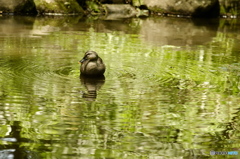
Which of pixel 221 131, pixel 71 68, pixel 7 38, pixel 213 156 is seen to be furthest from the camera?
pixel 7 38

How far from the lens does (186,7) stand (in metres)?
20.8

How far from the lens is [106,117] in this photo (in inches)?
225

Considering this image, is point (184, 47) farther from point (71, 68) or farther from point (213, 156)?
point (213, 156)

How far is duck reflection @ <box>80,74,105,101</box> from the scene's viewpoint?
6645 mm

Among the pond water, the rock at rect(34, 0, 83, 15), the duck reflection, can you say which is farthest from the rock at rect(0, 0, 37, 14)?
the duck reflection

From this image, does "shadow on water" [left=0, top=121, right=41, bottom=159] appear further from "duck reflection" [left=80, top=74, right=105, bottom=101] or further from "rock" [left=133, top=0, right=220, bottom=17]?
"rock" [left=133, top=0, right=220, bottom=17]

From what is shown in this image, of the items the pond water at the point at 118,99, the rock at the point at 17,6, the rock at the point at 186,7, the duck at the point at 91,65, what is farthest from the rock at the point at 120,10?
the duck at the point at 91,65

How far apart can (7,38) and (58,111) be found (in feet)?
19.1

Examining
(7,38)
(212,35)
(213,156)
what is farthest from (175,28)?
(213,156)

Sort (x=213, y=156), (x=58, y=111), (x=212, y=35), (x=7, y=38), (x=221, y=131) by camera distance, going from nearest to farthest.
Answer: (x=213, y=156)
(x=221, y=131)
(x=58, y=111)
(x=7, y=38)
(x=212, y=35)

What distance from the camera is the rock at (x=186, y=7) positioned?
20.6m

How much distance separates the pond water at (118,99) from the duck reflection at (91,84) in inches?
0.6

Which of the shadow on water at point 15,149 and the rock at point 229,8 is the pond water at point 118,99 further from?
the rock at point 229,8

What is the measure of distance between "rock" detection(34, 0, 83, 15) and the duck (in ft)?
37.2
